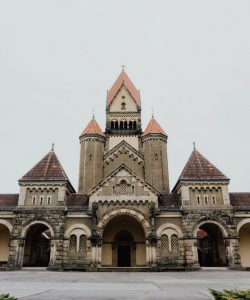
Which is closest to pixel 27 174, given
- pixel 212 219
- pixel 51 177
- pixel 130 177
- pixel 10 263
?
pixel 51 177

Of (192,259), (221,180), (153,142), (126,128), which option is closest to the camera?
(192,259)

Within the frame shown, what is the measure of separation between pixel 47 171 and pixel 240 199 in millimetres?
21794

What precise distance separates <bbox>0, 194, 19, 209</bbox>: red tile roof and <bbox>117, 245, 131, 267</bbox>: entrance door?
12675 mm

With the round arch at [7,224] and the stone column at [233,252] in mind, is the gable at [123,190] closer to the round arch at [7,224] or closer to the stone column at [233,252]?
the stone column at [233,252]

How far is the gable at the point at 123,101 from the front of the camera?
45.1 metres

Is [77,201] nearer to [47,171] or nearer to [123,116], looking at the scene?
[47,171]

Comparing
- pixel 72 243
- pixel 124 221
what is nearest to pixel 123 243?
pixel 124 221

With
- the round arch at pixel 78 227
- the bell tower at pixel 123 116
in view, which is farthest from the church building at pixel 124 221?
the bell tower at pixel 123 116

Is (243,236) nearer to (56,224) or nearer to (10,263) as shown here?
(56,224)

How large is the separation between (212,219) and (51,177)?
57.5 feet

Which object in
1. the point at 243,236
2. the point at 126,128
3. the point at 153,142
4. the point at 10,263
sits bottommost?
the point at 10,263

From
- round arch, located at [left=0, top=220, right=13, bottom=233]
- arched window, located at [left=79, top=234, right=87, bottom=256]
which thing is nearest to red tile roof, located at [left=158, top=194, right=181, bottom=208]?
arched window, located at [left=79, top=234, right=87, bottom=256]

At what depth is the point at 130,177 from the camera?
99.6 feet

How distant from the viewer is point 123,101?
150ft
